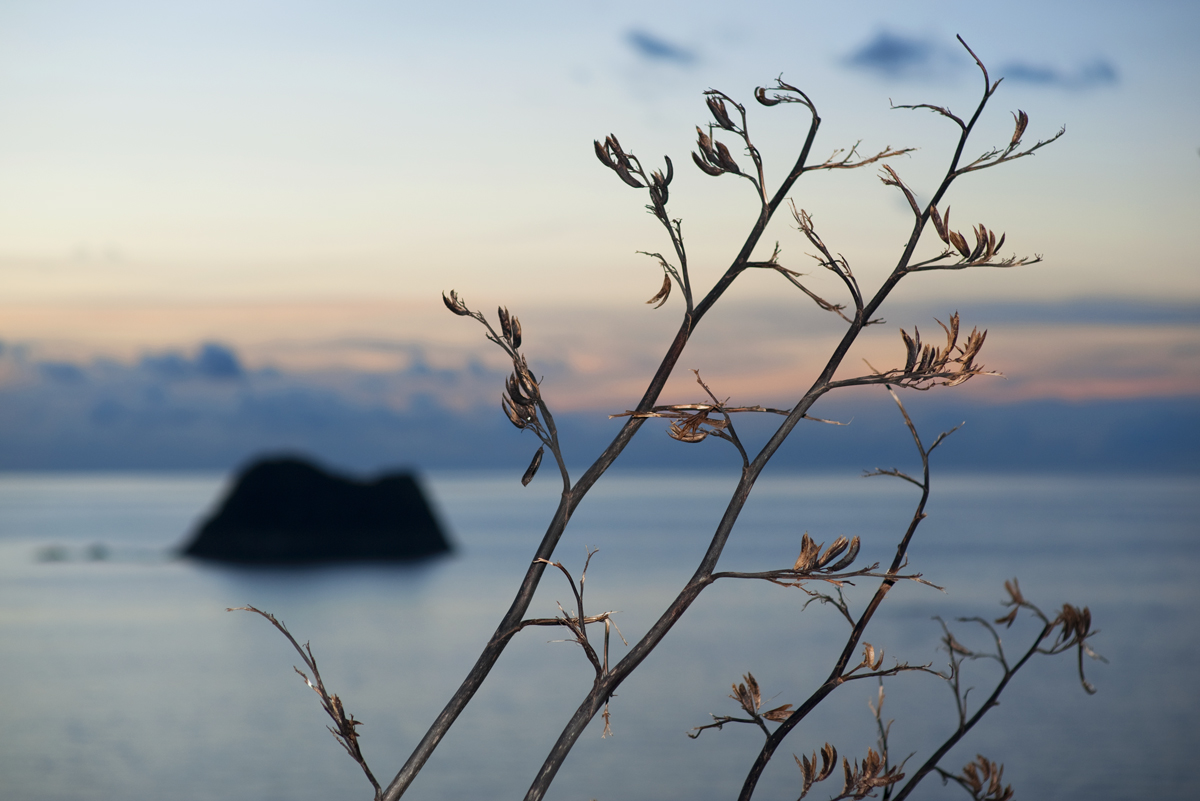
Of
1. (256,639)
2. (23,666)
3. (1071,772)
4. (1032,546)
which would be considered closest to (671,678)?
(1071,772)

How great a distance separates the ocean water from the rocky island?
1.59 metres

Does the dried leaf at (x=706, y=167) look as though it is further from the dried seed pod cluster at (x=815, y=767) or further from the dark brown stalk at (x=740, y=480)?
the dried seed pod cluster at (x=815, y=767)

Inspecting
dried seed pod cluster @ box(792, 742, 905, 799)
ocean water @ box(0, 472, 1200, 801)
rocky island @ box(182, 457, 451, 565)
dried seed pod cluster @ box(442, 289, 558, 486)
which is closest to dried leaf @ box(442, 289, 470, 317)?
dried seed pod cluster @ box(442, 289, 558, 486)

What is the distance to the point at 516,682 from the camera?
4016cm

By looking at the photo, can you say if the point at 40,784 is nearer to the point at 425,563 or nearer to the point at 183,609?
the point at 183,609

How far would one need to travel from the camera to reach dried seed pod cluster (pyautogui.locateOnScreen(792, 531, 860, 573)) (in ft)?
5.18

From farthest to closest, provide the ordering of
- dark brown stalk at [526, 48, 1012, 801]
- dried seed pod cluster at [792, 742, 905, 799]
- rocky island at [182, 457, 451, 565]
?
rocky island at [182, 457, 451, 565], dried seed pod cluster at [792, 742, 905, 799], dark brown stalk at [526, 48, 1012, 801]

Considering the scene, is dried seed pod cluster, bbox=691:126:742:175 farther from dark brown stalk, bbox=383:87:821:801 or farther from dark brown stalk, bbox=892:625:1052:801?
dark brown stalk, bbox=892:625:1052:801

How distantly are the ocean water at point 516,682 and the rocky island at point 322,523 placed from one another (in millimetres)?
1591

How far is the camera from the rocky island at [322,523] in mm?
72250

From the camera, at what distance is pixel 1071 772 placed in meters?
30.0

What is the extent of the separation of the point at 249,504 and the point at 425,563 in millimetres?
14590

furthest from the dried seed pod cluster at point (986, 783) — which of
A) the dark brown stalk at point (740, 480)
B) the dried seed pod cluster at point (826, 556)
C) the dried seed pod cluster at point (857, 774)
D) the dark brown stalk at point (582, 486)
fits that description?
the dark brown stalk at point (582, 486)

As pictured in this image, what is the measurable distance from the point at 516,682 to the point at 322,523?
128 feet
